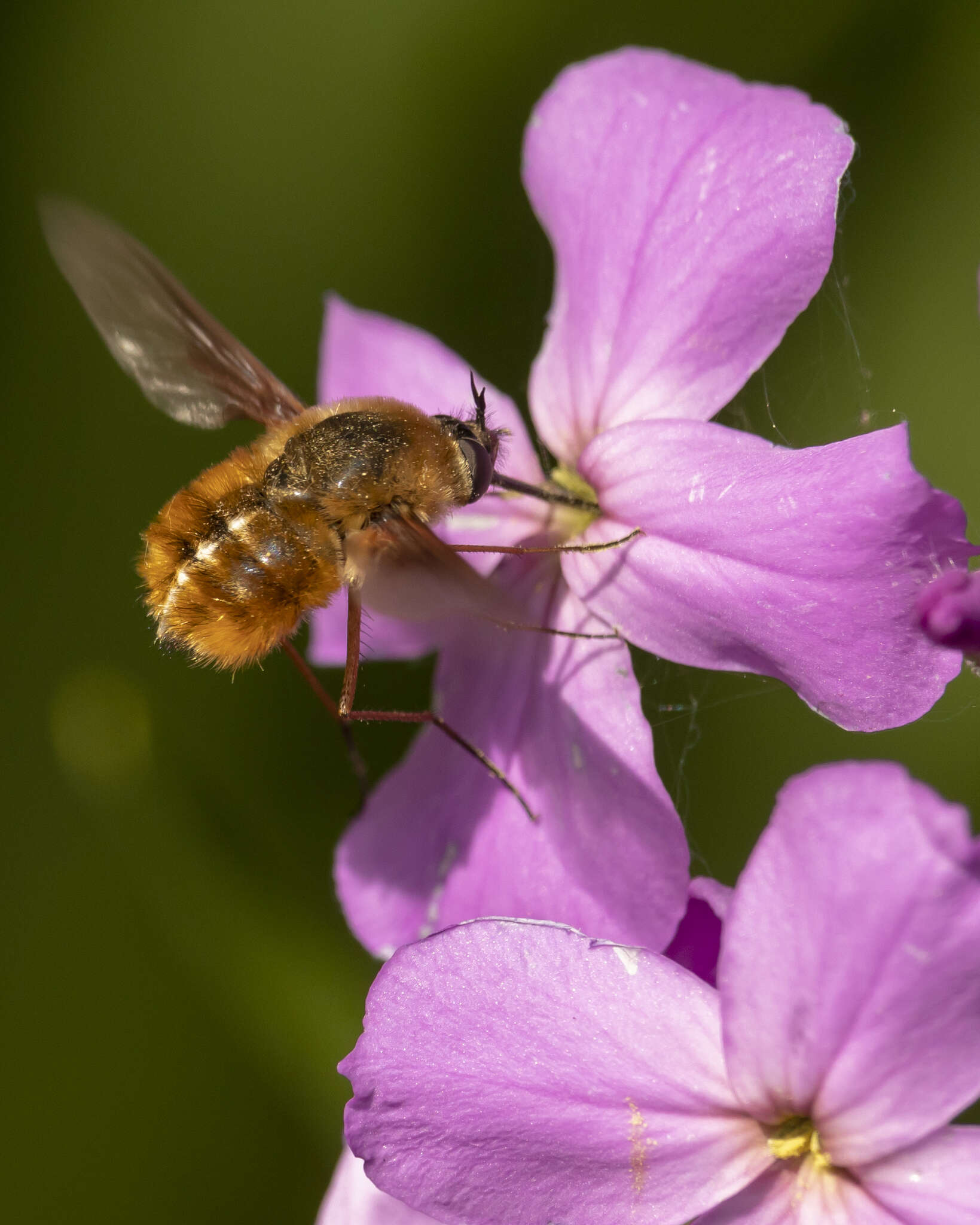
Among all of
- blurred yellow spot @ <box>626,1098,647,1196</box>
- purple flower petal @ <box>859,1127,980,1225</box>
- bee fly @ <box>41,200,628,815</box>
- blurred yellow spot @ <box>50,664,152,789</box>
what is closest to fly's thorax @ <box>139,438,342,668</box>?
bee fly @ <box>41,200,628,815</box>

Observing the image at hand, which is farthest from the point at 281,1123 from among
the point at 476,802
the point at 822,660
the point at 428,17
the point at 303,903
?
the point at 428,17

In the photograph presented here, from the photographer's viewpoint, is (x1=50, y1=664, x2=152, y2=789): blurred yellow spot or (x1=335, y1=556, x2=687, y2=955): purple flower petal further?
(x1=50, y1=664, x2=152, y2=789): blurred yellow spot

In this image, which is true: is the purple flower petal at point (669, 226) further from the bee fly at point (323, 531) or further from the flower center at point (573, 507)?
the bee fly at point (323, 531)

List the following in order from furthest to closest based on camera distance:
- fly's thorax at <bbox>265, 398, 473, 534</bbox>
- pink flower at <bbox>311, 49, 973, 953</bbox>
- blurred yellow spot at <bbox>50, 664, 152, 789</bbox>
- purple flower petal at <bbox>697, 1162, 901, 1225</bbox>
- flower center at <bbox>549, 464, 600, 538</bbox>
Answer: blurred yellow spot at <bbox>50, 664, 152, 789</bbox> → flower center at <bbox>549, 464, 600, 538</bbox> → fly's thorax at <bbox>265, 398, 473, 534</bbox> → pink flower at <bbox>311, 49, 973, 953</bbox> → purple flower petal at <bbox>697, 1162, 901, 1225</bbox>

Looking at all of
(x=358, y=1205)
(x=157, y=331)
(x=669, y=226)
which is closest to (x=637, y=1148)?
(x=358, y=1205)

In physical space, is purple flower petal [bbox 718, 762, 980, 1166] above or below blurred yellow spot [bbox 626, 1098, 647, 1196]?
above

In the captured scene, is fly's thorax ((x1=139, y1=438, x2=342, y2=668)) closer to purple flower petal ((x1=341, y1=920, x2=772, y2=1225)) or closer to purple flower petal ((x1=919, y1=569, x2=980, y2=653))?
purple flower petal ((x1=341, y1=920, x2=772, y2=1225))

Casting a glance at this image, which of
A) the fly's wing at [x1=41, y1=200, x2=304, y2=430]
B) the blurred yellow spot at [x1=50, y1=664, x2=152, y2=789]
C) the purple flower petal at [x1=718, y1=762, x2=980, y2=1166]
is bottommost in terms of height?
the blurred yellow spot at [x1=50, y1=664, x2=152, y2=789]

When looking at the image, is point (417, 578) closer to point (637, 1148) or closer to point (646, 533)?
point (646, 533)
